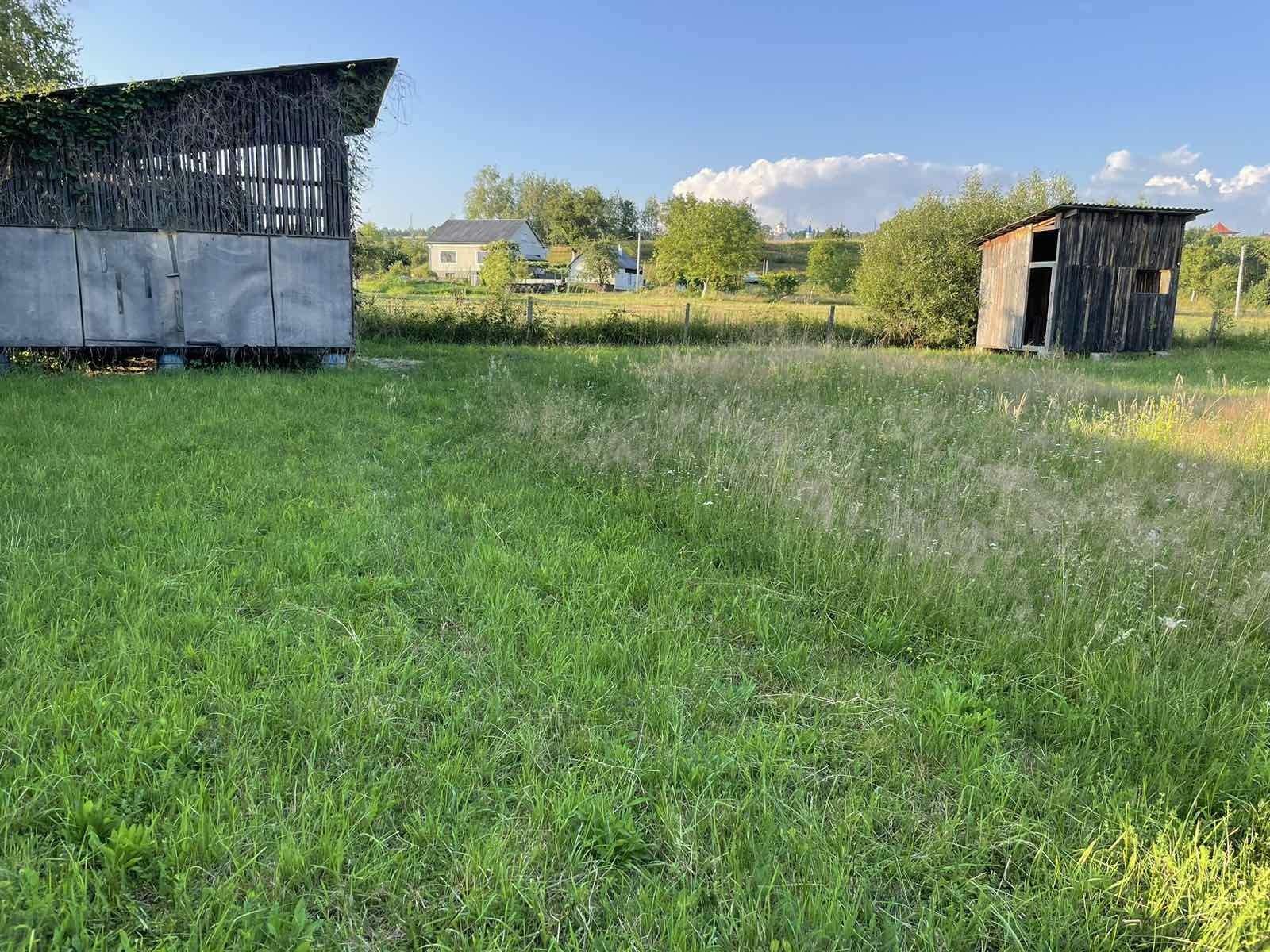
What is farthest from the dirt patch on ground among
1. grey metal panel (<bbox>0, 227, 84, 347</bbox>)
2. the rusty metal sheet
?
grey metal panel (<bbox>0, 227, 84, 347</bbox>)

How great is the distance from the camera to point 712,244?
53656 millimetres

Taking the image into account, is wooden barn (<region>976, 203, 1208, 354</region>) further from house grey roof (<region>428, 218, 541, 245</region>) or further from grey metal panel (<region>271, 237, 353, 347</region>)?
house grey roof (<region>428, 218, 541, 245</region>)

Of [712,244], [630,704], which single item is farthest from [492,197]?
[630,704]

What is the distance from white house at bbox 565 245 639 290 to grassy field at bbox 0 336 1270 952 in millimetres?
55107

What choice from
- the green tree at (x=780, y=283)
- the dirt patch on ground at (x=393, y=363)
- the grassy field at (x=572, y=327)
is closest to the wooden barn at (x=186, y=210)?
the dirt patch on ground at (x=393, y=363)

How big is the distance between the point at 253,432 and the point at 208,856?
5.82m

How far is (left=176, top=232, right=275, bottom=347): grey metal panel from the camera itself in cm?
1127

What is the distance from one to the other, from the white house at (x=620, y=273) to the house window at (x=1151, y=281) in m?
43.5

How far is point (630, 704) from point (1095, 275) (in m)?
19.9

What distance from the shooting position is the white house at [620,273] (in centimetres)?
6329

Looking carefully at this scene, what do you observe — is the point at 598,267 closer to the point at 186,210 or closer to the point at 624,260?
the point at 624,260

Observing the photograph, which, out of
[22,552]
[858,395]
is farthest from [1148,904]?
[858,395]

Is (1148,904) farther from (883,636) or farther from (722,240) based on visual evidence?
(722,240)

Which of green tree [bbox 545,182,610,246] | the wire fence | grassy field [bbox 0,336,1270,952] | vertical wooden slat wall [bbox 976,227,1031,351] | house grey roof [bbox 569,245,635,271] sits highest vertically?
green tree [bbox 545,182,610,246]
